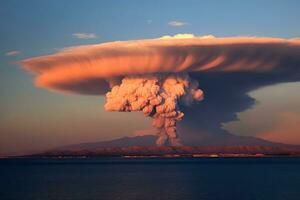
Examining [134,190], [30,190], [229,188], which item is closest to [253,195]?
[229,188]

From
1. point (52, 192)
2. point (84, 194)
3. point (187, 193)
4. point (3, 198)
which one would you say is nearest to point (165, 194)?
point (187, 193)

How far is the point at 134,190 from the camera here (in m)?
87.2

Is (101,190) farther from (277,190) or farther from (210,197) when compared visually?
(277,190)

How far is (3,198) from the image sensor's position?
247 feet

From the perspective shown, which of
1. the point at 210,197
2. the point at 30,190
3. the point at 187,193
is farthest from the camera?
the point at 30,190

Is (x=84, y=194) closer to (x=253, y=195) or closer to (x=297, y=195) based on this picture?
(x=253, y=195)

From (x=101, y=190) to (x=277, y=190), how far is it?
2957 centimetres

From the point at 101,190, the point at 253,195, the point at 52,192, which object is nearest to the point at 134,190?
the point at 101,190

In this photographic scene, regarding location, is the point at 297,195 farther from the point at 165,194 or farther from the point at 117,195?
the point at 117,195

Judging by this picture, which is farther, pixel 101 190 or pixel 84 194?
pixel 101 190

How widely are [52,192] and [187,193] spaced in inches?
864

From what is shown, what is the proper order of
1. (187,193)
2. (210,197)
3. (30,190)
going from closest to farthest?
(210,197) < (187,193) < (30,190)

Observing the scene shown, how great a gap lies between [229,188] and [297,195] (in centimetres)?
1485

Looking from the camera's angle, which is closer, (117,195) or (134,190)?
(117,195)
